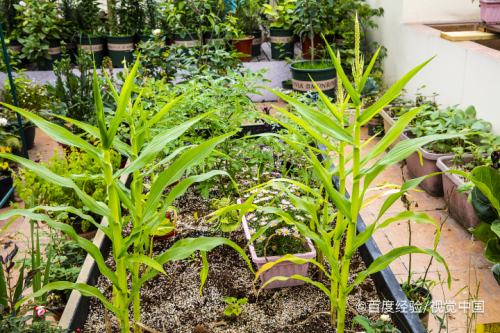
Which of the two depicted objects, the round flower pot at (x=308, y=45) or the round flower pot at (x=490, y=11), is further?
the round flower pot at (x=308, y=45)

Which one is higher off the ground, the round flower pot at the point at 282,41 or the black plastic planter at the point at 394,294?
the round flower pot at the point at 282,41

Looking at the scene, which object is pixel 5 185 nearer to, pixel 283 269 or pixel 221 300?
pixel 221 300

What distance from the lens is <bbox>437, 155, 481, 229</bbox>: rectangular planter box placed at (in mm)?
2746

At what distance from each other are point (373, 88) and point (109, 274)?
12.0 feet

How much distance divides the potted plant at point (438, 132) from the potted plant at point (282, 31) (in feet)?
8.79

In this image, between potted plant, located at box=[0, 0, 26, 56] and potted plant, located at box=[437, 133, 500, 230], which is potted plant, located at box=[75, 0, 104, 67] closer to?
potted plant, located at box=[0, 0, 26, 56]

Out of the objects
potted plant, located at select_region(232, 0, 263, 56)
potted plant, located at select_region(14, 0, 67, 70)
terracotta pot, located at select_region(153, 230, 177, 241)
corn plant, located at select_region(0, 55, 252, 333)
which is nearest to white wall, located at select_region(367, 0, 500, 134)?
potted plant, located at select_region(232, 0, 263, 56)

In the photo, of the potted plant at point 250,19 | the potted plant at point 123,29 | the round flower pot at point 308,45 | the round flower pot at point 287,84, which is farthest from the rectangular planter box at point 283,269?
the potted plant at point 250,19

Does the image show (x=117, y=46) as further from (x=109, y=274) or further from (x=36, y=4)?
(x=109, y=274)

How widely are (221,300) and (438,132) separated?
7.23 feet

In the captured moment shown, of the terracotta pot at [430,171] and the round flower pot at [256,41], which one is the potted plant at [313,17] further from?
the terracotta pot at [430,171]

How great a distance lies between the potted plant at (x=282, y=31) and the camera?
5.72 meters

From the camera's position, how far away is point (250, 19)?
19.7ft

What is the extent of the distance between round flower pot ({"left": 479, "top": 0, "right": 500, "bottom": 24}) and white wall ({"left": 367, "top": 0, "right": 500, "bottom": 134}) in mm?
419
